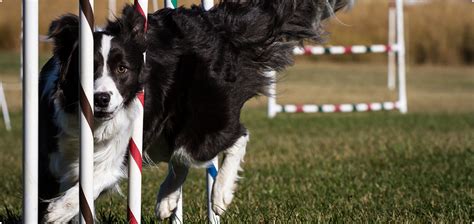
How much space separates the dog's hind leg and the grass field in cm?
10

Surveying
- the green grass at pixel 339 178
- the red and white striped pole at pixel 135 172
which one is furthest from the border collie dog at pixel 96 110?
the green grass at pixel 339 178

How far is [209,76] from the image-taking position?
5.06m

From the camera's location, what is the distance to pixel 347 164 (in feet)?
27.3

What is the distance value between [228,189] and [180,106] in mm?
644

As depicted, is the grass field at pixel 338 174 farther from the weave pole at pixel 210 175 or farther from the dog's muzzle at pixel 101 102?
the dog's muzzle at pixel 101 102

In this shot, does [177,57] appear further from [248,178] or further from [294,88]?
[294,88]

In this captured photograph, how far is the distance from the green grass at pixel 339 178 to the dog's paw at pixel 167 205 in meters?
0.19

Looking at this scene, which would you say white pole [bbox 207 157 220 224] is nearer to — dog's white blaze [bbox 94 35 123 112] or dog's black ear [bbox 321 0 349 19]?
dog's white blaze [bbox 94 35 123 112]

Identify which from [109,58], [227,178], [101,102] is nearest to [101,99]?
[101,102]

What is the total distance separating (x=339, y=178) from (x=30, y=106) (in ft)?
13.2

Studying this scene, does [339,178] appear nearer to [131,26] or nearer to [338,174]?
[338,174]

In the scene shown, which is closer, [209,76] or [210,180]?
[209,76]

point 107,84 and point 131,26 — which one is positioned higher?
point 131,26

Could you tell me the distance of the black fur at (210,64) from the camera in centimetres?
483
